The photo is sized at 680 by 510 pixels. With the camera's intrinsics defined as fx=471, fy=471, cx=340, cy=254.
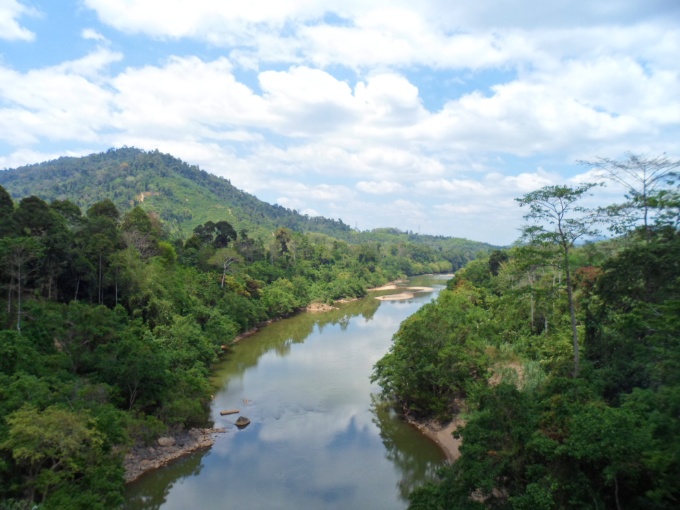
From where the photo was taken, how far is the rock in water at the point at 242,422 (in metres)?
22.1

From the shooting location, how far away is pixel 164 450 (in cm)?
1911

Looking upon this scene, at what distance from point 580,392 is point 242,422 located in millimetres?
15286

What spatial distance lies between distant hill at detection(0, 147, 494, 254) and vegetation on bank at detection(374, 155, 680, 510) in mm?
65388

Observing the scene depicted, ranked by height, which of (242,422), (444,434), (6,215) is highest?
(6,215)

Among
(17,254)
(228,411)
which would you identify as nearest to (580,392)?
(228,411)

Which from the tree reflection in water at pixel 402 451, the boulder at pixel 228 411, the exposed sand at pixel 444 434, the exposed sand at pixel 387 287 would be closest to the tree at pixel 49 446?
the boulder at pixel 228 411

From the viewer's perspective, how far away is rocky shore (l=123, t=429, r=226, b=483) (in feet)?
58.2

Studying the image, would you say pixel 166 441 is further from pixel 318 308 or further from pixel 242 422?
pixel 318 308

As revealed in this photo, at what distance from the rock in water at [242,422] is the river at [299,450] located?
26 centimetres

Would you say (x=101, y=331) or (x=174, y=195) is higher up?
(x=174, y=195)

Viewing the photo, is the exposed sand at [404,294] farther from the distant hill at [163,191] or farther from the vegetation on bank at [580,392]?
the vegetation on bank at [580,392]

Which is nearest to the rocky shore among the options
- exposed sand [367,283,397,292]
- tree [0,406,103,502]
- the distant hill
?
tree [0,406,103,502]

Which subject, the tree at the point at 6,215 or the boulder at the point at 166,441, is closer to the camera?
the boulder at the point at 166,441

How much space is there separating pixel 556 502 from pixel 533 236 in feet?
29.1
